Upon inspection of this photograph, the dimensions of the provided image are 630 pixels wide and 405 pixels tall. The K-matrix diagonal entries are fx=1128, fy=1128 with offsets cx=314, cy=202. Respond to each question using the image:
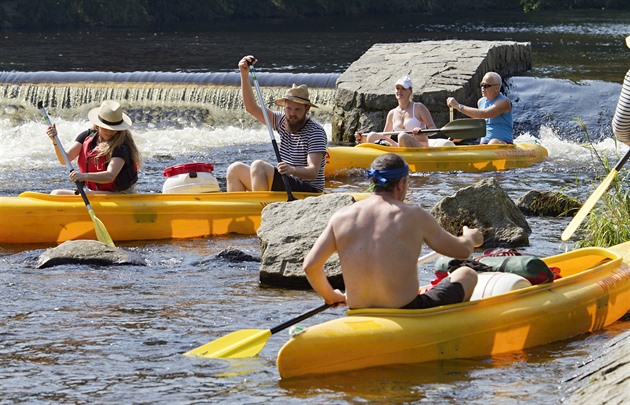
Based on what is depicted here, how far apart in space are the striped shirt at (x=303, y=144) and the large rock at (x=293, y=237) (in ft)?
3.42

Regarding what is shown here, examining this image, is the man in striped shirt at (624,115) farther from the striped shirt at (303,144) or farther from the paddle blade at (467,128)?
the paddle blade at (467,128)

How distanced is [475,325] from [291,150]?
138 inches

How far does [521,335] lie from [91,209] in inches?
148

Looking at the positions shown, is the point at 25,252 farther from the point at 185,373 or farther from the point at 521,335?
the point at 521,335

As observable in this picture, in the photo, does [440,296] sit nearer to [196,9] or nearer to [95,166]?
[95,166]

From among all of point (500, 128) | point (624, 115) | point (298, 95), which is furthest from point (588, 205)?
point (500, 128)

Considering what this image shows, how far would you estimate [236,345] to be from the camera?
5.21 m

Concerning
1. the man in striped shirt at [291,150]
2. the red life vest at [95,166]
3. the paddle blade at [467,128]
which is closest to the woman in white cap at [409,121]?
the paddle blade at [467,128]

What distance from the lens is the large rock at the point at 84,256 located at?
7438mm

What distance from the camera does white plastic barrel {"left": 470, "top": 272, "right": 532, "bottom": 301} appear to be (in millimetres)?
5578

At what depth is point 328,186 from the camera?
11.1m

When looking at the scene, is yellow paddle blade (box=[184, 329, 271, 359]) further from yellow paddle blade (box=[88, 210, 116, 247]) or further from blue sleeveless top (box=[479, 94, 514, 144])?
blue sleeveless top (box=[479, 94, 514, 144])

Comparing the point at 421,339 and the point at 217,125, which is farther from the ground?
the point at 421,339

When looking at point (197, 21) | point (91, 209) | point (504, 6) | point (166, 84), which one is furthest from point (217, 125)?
point (504, 6)
